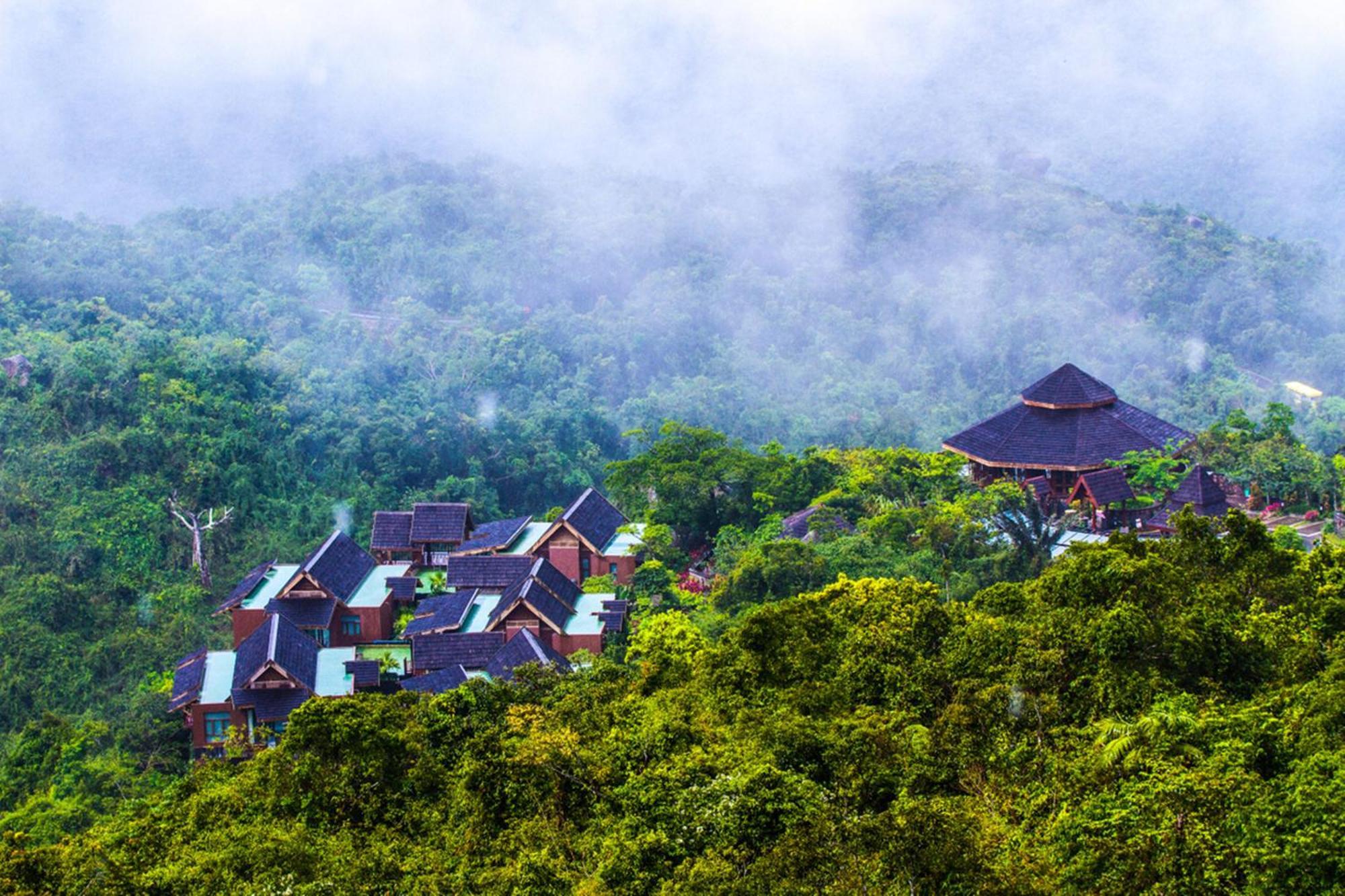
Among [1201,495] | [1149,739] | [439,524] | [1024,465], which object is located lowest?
[439,524]

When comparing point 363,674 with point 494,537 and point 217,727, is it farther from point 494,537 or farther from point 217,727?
point 494,537

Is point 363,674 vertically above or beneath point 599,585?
beneath

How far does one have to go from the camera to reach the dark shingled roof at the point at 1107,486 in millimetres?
28188

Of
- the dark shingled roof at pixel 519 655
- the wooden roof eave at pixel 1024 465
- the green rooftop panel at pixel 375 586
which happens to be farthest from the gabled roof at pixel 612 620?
the wooden roof eave at pixel 1024 465

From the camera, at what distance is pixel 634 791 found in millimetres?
13156

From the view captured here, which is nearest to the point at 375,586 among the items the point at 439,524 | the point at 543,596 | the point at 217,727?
the point at 439,524

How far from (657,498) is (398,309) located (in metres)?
26.4

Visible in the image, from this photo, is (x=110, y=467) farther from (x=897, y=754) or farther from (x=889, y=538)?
(x=897, y=754)

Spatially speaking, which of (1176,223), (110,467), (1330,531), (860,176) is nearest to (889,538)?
(1330,531)

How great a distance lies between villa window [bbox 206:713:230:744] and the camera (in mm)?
24156

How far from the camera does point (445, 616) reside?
86.5 feet

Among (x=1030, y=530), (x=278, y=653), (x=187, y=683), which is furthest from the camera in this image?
(x=1030, y=530)

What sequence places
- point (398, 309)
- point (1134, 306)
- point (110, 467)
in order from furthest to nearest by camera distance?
point (1134, 306) → point (398, 309) → point (110, 467)

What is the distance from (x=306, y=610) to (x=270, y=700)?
394 cm
